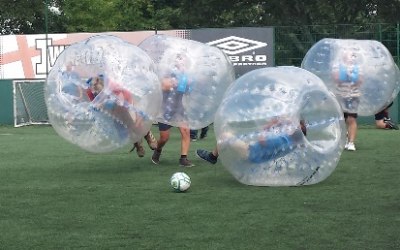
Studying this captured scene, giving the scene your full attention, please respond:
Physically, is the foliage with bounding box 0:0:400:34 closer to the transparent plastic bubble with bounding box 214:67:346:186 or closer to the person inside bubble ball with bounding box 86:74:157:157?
the person inside bubble ball with bounding box 86:74:157:157

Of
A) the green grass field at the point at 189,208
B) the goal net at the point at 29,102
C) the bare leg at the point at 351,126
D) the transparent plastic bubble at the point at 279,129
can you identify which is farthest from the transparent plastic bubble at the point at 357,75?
the goal net at the point at 29,102

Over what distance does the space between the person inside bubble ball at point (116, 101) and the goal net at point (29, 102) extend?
13570mm

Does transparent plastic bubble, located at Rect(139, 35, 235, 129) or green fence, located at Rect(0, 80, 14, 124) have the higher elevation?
transparent plastic bubble, located at Rect(139, 35, 235, 129)

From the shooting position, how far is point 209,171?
10695mm

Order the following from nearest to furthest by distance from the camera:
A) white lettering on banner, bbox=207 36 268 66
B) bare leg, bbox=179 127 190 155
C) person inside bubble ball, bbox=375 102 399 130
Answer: bare leg, bbox=179 127 190 155
person inside bubble ball, bbox=375 102 399 130
white lettering on banner, bbox=207 36 268 66

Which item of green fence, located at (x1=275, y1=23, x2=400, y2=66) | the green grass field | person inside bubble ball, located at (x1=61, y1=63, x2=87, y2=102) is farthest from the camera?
green fence, located at (x1=275, y1=23, x2=400, y2=66)

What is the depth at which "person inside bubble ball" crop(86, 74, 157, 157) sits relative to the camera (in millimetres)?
9781

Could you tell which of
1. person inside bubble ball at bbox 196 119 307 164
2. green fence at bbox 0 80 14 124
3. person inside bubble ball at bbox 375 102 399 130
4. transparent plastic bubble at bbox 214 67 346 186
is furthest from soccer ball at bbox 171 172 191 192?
green fence at bbox 0 80 14 124

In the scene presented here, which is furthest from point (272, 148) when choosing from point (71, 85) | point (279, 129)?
point (71, 85)

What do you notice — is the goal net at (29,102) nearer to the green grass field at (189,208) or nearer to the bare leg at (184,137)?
the green grass field at (189,208)

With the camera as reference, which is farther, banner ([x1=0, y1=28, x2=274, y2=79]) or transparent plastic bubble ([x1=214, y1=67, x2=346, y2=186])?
banner ([x1=0, y1=28, x2=274, y2=79])

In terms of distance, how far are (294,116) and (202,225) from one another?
2385 millimetres

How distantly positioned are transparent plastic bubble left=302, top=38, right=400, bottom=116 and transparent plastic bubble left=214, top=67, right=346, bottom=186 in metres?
3.40

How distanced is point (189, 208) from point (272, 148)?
1447mm
